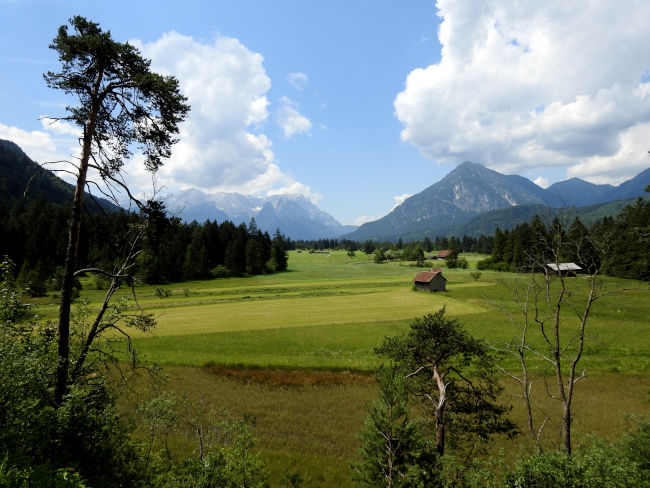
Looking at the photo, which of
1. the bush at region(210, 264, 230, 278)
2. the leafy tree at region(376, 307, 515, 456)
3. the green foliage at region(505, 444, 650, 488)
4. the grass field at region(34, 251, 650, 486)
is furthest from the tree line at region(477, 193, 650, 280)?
the bush at region(210, 264, 230, 278)

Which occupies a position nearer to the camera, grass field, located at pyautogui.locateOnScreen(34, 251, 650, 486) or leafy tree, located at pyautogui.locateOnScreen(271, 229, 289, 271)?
grass field, located at pyautogui.locateOnScreen(34, 251, 650, 486)

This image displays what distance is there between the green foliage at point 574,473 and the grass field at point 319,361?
404cm

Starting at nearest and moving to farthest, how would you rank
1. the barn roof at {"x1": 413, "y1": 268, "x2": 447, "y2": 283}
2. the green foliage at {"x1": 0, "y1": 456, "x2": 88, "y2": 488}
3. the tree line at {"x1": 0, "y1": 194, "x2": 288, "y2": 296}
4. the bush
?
the green foliage at {"x1": 0, "y1": 456, "x2": 88, "y2": 488}, the tree line at {"x1": 0, "y1": 194, "x2": 288, "y2": 296}, the barn roof at {"x1": 413, "y1": 268, "x2": 447, "y2": 283}, the bush

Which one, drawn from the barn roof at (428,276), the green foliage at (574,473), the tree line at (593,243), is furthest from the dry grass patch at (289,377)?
the barn roof at (428,276)


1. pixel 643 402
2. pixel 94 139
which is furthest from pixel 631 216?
pixel 94 139

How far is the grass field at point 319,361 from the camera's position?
15906 millimetres

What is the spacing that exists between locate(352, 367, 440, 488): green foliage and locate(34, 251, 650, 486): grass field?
12.1ft

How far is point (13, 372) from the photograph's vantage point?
7016 millimetres

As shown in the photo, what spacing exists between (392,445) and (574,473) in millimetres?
3958

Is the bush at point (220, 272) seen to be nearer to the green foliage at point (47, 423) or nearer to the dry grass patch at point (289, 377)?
the dry grass patch at point (289, 377)

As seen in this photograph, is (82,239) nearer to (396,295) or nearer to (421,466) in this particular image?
(421,466)

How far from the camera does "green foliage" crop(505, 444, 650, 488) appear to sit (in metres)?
6.25

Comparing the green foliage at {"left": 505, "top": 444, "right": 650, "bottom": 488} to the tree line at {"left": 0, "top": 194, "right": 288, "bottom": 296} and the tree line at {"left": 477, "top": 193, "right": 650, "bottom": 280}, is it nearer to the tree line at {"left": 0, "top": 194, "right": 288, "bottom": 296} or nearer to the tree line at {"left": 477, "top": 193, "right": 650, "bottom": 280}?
the tree line at {"left": 477, "top": 193, "right": 650, "bottom": 280}

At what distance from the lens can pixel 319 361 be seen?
2739cm
